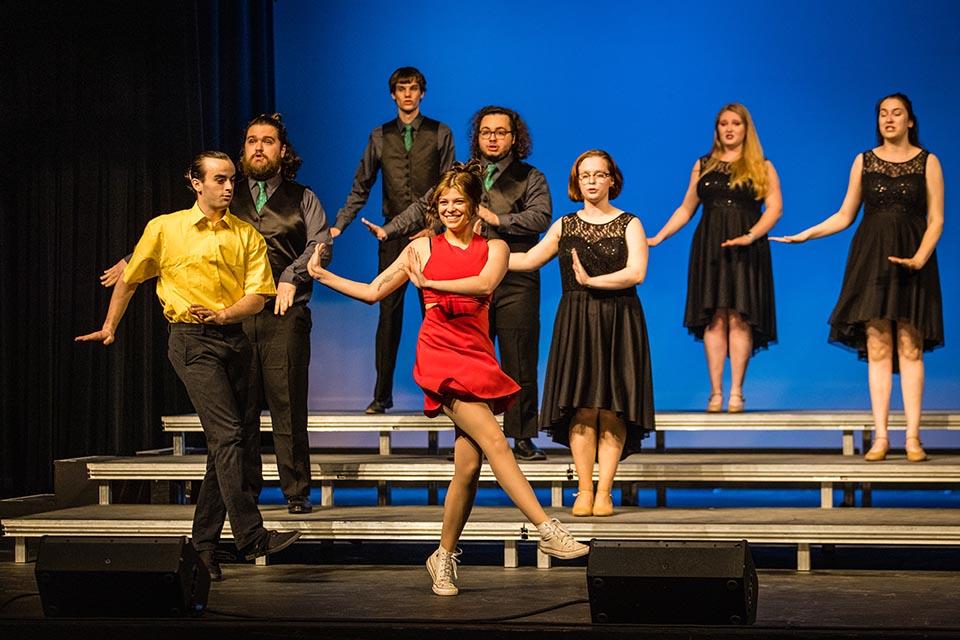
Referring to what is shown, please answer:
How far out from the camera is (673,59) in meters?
8.78

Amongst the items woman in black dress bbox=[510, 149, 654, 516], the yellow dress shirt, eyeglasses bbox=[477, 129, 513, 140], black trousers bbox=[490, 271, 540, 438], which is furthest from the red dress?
eyeglasses bbox=[477, 129, 513, 140]

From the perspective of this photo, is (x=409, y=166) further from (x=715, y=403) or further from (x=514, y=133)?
(x=715, y=403)

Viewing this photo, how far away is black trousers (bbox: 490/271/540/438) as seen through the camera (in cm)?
610

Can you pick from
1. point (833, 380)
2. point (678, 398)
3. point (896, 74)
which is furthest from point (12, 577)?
point (896, 74)

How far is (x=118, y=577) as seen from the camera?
411cm

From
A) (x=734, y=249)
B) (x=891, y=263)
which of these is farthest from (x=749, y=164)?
(x=891, y=263)

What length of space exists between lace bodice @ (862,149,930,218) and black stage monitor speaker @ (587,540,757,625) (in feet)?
8.31

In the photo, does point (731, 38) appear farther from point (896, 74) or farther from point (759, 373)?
point (759, 373)

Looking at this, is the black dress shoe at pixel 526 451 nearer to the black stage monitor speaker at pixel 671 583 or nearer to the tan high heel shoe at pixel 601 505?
the tan high heel shoe at pixel 601 505

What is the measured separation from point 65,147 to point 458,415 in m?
3.80

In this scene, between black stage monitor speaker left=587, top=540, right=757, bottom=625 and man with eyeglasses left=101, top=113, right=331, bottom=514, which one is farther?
man with eyeglasses left=101, top=113, right=331, bottom=514

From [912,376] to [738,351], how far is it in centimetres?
113

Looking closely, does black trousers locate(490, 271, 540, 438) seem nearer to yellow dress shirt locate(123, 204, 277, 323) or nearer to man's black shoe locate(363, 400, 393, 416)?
man's black shoe locate(363, 400, 393, 416)

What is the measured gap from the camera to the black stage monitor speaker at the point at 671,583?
392 cm
